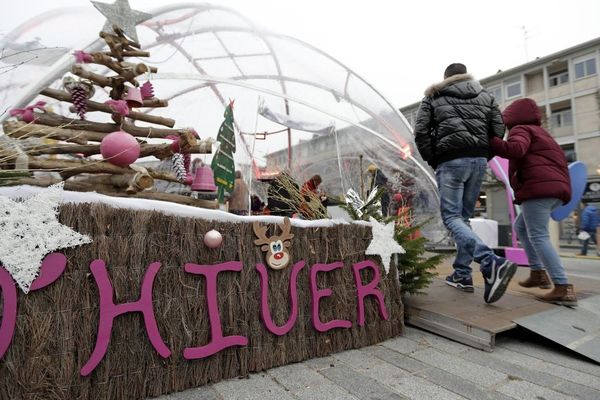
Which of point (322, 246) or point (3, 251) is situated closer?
point (3, 251)

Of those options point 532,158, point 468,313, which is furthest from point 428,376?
point 532,158

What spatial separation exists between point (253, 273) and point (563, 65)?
2856 cm

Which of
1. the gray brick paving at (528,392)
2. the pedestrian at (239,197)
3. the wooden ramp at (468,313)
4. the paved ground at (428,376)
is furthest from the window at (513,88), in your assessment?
the gray brick paving at (528,392)

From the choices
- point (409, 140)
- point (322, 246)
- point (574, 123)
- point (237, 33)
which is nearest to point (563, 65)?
point (574, 123)

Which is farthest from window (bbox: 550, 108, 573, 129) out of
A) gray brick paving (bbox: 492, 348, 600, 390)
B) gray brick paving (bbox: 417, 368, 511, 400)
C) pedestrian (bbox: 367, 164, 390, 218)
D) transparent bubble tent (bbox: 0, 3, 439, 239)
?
gray brick paving (bbox: 417, 368, 511, 400)

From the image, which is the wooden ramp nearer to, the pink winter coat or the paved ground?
the paved ground

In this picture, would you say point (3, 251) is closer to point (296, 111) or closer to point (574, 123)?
point (296, 111)

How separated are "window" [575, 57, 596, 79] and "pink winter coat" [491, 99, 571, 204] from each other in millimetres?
25034

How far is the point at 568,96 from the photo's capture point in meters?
21.9

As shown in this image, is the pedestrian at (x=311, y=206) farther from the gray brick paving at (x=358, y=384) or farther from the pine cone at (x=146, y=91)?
the pine cone at (x=146, y=91)

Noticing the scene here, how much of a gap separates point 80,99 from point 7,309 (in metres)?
1.31

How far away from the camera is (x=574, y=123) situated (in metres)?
21.6

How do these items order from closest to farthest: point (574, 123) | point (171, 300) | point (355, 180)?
point (171, 300) → point (355, 180) → point (574, 123)

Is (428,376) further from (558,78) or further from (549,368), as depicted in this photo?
(558,78)
